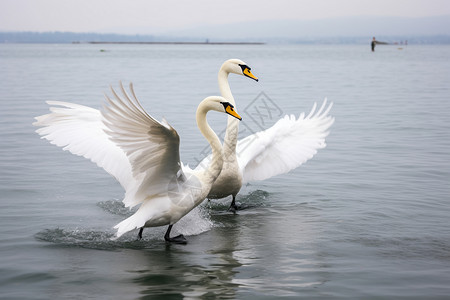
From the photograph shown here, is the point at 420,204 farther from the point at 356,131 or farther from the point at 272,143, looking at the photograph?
the point at 356,131

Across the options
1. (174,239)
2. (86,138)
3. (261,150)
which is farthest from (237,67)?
(174,239)

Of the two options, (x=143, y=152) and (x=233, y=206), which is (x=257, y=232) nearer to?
(x=233, y=206)

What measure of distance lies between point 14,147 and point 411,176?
7543 millimetres

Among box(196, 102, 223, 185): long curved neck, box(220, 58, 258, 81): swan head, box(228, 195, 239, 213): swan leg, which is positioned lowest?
box(228, 195, 239, 213): swan leg

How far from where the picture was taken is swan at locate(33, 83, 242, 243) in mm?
5766

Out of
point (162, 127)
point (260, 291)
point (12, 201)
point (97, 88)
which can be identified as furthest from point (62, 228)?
point (97, 88)

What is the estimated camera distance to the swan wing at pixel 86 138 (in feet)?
24.5

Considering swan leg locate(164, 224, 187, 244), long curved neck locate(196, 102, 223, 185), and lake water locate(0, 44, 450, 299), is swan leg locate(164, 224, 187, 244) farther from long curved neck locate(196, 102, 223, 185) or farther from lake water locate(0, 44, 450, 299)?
long curved neck locate(196, 102, 223, 185)

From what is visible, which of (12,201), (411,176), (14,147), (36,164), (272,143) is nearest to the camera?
(12,201)

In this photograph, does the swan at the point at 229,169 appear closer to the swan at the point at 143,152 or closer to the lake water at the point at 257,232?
the lake water at the point at 257,232

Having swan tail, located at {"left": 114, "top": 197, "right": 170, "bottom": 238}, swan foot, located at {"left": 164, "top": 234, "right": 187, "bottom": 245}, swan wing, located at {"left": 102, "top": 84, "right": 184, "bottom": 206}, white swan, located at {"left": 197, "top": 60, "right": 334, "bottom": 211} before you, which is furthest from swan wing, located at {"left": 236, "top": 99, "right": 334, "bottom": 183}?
swan wing, located at {"left": 102, "top": 84, "right": 184, "bottom": 206}

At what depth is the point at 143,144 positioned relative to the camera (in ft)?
19.9

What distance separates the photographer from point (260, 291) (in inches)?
220

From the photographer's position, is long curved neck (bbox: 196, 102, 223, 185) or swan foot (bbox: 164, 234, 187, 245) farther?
swan foot (bbox: 164, 234, 187, 245)
